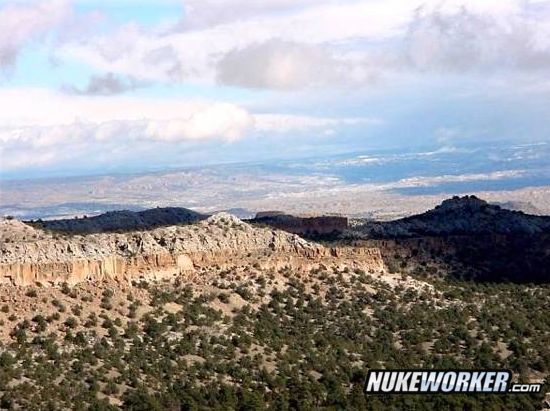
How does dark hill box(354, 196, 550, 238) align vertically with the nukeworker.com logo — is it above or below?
above

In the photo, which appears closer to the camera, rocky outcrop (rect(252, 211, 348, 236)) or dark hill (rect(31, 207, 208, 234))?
dark hill (rect(31, 207, 208, 234))

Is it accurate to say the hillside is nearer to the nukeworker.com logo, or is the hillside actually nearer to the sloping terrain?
the nukeworker.com logo

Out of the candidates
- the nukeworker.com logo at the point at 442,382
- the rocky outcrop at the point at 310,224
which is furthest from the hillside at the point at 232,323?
the rocky outcrop at the point at 310,224

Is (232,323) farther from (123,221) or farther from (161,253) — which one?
(123,221)

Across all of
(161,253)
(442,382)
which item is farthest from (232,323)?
(442,382)

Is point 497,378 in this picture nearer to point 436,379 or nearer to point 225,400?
point 436,379

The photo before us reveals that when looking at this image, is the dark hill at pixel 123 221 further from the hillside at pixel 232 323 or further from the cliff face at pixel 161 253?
the hillside at pixel 232 323

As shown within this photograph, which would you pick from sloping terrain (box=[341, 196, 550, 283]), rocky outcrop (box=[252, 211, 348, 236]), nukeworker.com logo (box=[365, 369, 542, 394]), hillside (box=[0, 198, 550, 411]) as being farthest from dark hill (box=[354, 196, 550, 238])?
nukeworker.com logo (box=[365, 369, 542, 394])

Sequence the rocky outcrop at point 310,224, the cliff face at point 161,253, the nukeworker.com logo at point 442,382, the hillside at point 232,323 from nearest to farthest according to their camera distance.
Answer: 1. the hillside at point 232,323
2. the nukeworker.com logo at point 442,382
3. the cliff face at point 161,253
4. the rocky outcrop at point 310,224

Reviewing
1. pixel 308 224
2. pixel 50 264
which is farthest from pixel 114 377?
pixel 308 224
